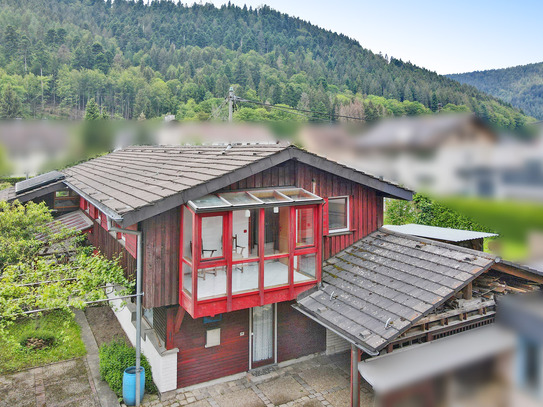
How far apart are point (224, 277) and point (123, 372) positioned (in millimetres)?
3412

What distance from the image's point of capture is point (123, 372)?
9.87 meters

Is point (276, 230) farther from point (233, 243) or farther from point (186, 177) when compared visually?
point (186, 177)

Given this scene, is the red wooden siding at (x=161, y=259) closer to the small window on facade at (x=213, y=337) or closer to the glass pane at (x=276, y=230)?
the small window on facade at (x=213, y=337)

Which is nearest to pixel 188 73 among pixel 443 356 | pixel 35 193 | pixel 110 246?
pixel 35 193

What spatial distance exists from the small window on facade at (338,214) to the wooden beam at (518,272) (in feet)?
13.1

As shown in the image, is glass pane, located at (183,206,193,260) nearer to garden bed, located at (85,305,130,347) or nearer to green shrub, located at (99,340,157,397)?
green shrub, located at (99,340,157,397)

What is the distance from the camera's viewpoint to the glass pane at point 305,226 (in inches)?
397

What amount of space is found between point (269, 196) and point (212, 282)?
2481mm

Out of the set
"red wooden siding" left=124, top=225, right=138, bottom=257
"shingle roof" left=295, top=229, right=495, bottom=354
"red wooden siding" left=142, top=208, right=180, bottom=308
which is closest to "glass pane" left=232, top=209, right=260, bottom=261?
"red wooden siding" left=142, top=208, right=180, bottom=308

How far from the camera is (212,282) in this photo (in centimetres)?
923

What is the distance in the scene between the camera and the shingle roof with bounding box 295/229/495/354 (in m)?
8.12

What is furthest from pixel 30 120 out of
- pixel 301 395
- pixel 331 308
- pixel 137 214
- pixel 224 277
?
pixel 301 395

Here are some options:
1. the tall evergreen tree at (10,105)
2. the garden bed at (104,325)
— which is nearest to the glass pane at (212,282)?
the tall evergreen tree at (10,105)

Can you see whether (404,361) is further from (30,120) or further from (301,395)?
(301,395)
